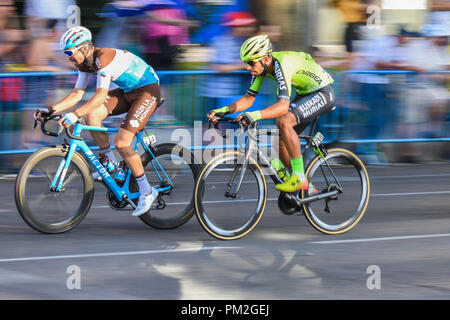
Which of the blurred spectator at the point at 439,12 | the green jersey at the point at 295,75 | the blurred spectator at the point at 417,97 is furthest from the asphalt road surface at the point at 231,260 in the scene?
the blurred spectator at the point at 439,12

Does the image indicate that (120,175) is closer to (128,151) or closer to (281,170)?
(128,151)

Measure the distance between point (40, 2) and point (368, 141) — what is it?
4.96 meters

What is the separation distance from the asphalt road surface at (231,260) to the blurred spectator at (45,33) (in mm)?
2803

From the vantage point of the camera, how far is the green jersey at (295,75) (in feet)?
26.5

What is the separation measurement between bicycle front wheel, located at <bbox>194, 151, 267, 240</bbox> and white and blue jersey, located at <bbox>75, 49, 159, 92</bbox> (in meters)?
1.09

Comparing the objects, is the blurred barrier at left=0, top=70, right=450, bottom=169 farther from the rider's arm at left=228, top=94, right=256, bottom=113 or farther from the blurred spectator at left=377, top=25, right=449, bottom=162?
the rider's arm at left=228, top=94, right=256, bottom=113

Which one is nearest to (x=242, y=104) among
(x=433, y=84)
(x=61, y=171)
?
(x=61, y=171)

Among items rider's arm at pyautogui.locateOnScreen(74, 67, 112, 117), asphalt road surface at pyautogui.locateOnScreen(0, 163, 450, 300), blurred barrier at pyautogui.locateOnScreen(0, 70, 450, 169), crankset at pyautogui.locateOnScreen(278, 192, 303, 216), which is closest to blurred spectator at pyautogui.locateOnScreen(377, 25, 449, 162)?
blurred barrier at pyautogui.locateOnScreen(0, 70, 450, 169)

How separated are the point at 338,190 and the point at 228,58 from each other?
15.2 feet

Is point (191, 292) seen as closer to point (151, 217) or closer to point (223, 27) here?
point (151, 217)

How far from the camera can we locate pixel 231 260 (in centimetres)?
750

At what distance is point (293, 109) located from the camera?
832 cm

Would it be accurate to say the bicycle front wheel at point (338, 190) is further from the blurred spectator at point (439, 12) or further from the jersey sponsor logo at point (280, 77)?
the blurred spectator at point (439, 12)
